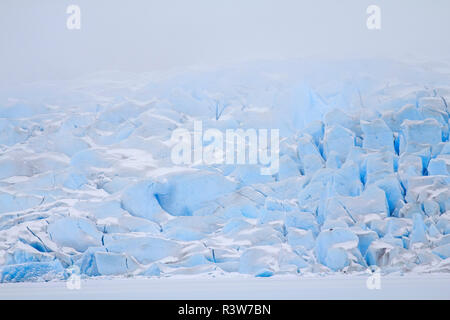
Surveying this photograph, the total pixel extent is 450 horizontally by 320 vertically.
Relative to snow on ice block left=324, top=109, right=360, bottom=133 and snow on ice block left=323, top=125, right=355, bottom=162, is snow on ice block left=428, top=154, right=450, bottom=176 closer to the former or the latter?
snow on ice block left=323, top=125, right=355, bottom=162

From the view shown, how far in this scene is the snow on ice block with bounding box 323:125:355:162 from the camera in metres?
5.98

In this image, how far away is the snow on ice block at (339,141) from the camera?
5.98m

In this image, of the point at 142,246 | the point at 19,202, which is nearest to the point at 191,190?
the point at 142,246

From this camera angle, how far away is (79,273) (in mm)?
4984

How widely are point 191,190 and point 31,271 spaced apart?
5.43ft

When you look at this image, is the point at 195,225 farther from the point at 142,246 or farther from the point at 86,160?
the point at 86,160

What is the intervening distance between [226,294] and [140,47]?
3903 millimetres

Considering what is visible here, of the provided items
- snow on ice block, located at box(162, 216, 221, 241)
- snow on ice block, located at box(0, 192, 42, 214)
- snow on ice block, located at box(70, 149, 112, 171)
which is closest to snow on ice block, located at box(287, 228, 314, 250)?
snow on ice block, located at box(162, 216, 221, 241)

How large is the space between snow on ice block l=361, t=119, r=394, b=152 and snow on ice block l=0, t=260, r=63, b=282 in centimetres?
304

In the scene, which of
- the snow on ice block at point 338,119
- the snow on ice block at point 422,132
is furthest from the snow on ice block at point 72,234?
the snow on ice block at point 422,132

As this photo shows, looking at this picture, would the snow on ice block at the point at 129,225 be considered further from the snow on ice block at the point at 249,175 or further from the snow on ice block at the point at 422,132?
the snow on ice block at the point at 422,132

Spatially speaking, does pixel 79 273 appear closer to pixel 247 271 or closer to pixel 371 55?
pixel 247 271

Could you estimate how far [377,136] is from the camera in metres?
6.01

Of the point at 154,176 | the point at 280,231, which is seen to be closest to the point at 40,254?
the point at 154,176
